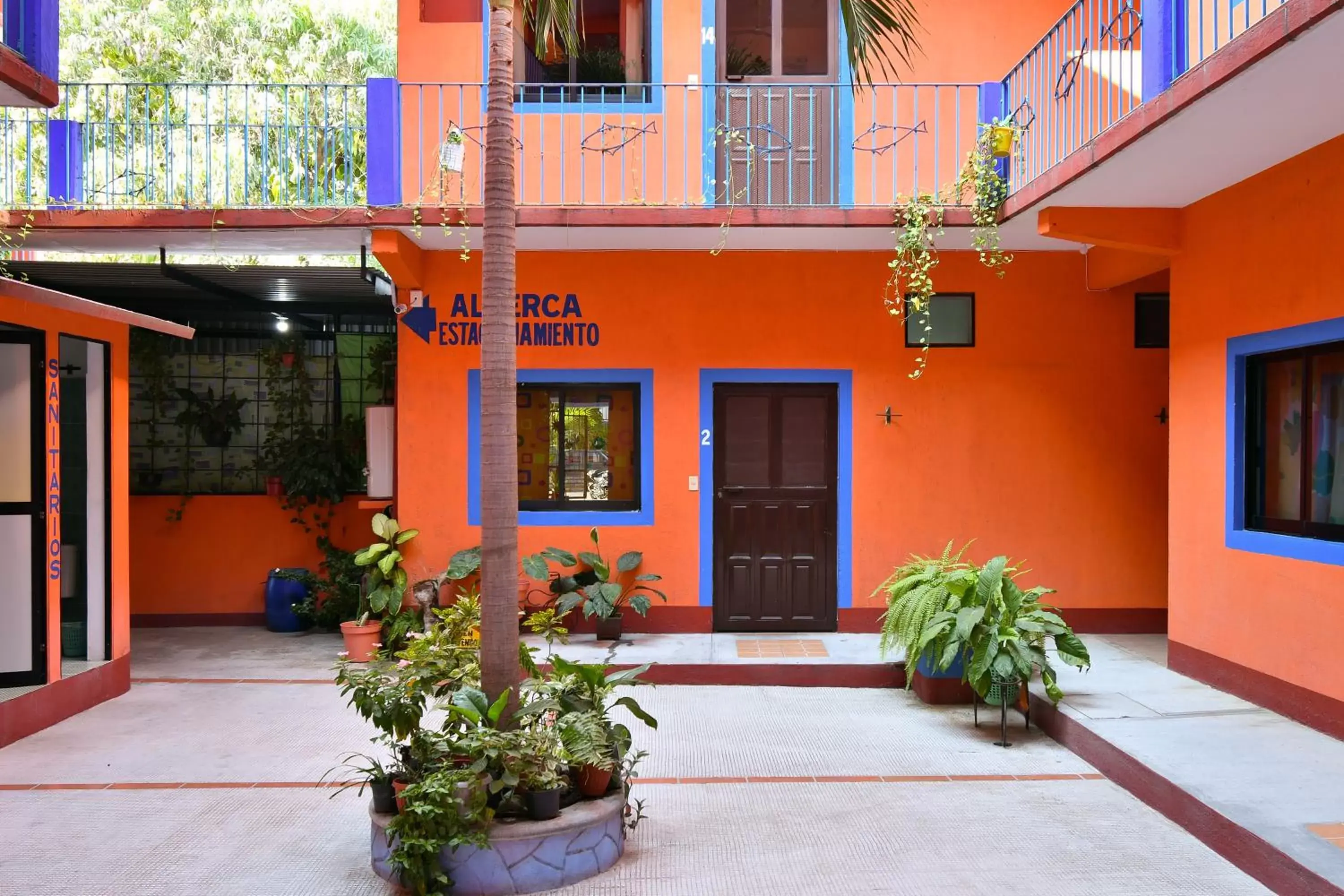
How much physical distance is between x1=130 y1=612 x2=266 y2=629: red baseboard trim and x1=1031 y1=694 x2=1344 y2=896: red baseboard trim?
7.50 metres

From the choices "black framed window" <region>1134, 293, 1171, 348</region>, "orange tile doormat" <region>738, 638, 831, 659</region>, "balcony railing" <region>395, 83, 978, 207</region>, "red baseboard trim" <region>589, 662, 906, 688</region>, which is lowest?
"red baseboard trim" <region>589, 662, 906, 688</region>

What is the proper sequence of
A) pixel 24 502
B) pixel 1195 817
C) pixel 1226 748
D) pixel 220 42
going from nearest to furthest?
pixel 1195 817, pixel 1226 748, pixel 24 502, pixel 220 42

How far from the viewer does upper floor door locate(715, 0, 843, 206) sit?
8828mm

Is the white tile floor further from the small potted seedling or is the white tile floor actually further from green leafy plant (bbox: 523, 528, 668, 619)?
the small potted seedling

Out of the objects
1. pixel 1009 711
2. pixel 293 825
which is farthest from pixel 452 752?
pixel 1009 711

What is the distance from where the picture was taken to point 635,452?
8.90 m

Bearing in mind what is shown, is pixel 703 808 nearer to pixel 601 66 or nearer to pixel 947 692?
pixel 947 692

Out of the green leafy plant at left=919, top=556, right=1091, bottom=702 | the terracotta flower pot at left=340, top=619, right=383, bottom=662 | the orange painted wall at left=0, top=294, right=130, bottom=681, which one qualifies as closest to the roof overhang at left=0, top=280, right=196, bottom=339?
the orange painted wall at left=0, top=294, right=130, bottom=681

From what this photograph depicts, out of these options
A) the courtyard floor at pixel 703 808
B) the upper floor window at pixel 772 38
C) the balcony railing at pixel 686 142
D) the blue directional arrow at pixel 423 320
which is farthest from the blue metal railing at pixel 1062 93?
the blue directional arrow at pixel 423 320

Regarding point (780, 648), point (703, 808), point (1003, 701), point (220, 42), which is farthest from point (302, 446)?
point (220, 42)

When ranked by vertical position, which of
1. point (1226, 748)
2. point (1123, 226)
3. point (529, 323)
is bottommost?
point (1226, 748)

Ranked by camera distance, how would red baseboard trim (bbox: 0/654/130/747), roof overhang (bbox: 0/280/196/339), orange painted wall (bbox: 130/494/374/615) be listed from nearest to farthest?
roof overhang (bbox: 0/280/196/339) < red baseboard trim (bbox: 0/654/130/747) < orange painted wall (bbox: 130/494/374/615)

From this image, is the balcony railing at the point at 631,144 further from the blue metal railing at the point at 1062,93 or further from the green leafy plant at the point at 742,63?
the green leafy plant at the point at 742,63

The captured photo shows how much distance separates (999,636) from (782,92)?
17.1 feet
